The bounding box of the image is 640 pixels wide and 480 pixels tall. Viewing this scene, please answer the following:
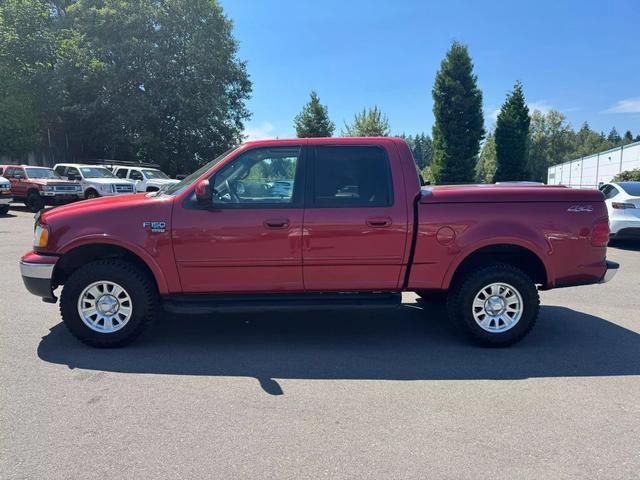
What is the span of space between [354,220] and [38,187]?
17927 millimetres

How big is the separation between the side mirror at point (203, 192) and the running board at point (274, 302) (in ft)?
3.08

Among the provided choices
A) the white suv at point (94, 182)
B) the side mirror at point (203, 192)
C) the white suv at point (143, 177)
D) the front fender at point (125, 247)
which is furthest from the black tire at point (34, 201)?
the side mirror at point (203, 192)

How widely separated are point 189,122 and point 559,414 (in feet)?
100

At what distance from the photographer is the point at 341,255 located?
179 inches

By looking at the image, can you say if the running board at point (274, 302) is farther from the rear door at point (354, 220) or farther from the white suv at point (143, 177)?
the white suv at point (143, 177)

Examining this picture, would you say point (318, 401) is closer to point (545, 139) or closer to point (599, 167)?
point (599, 167)

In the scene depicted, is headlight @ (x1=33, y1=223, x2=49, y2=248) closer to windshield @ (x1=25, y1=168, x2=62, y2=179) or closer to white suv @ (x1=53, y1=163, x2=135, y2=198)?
white suv @ (x1=53, y1=163, x2=135, y2=198)

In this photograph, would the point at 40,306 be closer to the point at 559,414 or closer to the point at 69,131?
the point at 559,414

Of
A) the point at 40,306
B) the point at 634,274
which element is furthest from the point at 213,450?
the point at 634,274

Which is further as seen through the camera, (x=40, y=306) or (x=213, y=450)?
(x=40, y=306)

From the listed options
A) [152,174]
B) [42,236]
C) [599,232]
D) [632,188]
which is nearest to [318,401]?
[42,236]

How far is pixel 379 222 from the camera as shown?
4.50m

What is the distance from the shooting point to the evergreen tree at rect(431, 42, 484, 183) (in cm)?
2988

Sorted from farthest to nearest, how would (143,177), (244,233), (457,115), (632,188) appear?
(457,115)
(143,177)
(632,188)
(244,233)
